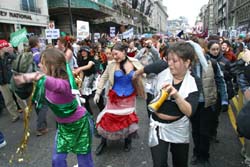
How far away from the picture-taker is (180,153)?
2764 mm

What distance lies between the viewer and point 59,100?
108 inches

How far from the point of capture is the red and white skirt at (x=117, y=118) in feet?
14.2

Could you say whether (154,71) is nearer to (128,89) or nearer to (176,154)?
(176,154)

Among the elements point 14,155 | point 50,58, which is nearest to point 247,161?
point 50,58

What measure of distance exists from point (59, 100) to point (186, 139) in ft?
4.30

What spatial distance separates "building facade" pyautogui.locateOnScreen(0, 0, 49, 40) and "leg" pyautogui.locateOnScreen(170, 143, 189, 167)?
18.5 metres

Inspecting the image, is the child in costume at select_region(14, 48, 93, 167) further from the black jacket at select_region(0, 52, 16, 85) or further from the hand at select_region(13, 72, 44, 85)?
the black jacket at select_region(0, 52, 16, 85)

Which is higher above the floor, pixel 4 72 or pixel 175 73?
pixel 175 73

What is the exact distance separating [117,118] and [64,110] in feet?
5.34

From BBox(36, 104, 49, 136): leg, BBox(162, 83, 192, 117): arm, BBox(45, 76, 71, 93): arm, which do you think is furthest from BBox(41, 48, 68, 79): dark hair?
BBox(36, 104, 49, 136): leg

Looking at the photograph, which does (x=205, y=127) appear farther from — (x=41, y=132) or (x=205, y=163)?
(x=41, y=132)

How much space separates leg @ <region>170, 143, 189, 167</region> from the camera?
8.96 feet

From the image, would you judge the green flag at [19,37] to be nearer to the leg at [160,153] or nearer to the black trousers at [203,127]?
the black trousers at [203,127]

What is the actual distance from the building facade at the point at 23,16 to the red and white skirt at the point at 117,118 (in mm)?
16695
